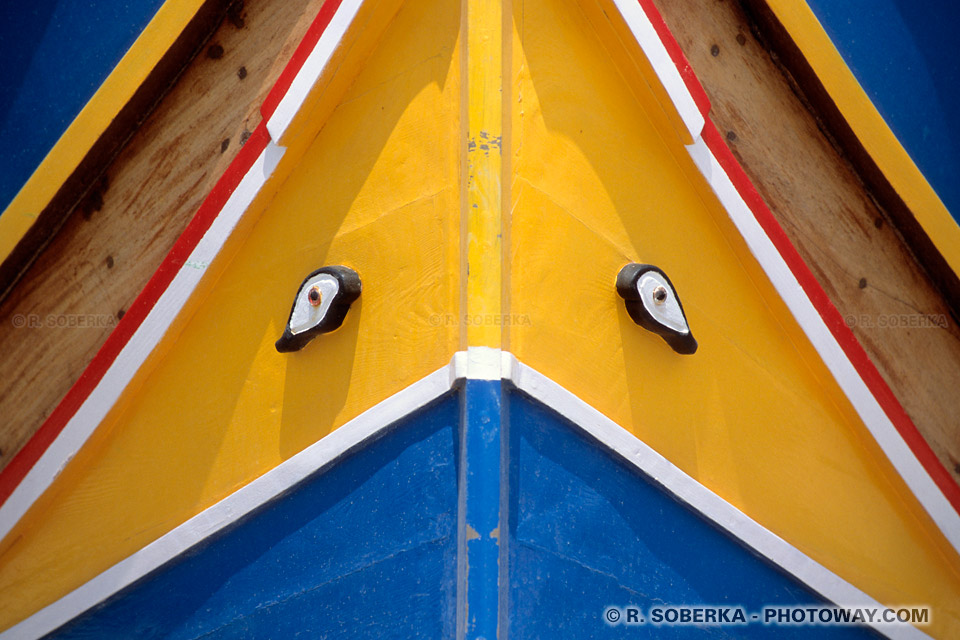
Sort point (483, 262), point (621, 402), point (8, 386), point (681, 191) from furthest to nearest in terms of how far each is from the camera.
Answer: point (8, 386)
point (681, 191)
point (621, 402)
point (483, 262)

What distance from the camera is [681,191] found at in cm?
155

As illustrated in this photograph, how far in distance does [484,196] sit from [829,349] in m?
0.71

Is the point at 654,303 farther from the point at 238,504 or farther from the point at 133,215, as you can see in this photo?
the point at 133,215

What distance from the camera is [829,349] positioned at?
1585 mm

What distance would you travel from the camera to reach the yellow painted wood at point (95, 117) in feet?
6.30

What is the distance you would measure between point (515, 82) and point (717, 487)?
75cm

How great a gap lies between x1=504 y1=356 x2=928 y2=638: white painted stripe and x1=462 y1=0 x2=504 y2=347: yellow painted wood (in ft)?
0.28

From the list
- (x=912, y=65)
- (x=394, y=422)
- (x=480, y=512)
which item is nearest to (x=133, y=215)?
(x=394, y=422)

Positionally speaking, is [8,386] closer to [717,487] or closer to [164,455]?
[164,455]

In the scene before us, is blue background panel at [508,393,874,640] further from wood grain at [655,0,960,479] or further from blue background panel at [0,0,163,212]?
blue background panel at [0,0,163,212]

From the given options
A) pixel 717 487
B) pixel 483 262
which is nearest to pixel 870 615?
pixel 717 487

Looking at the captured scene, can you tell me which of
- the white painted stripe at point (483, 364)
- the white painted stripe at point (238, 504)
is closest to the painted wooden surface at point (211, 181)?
the white painted stripe at point (238, 504)

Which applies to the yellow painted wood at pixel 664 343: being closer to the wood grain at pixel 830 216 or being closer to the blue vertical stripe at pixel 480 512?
the blue vertical stripe at pixel 480 512

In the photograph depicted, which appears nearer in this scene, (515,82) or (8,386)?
(515,82)
